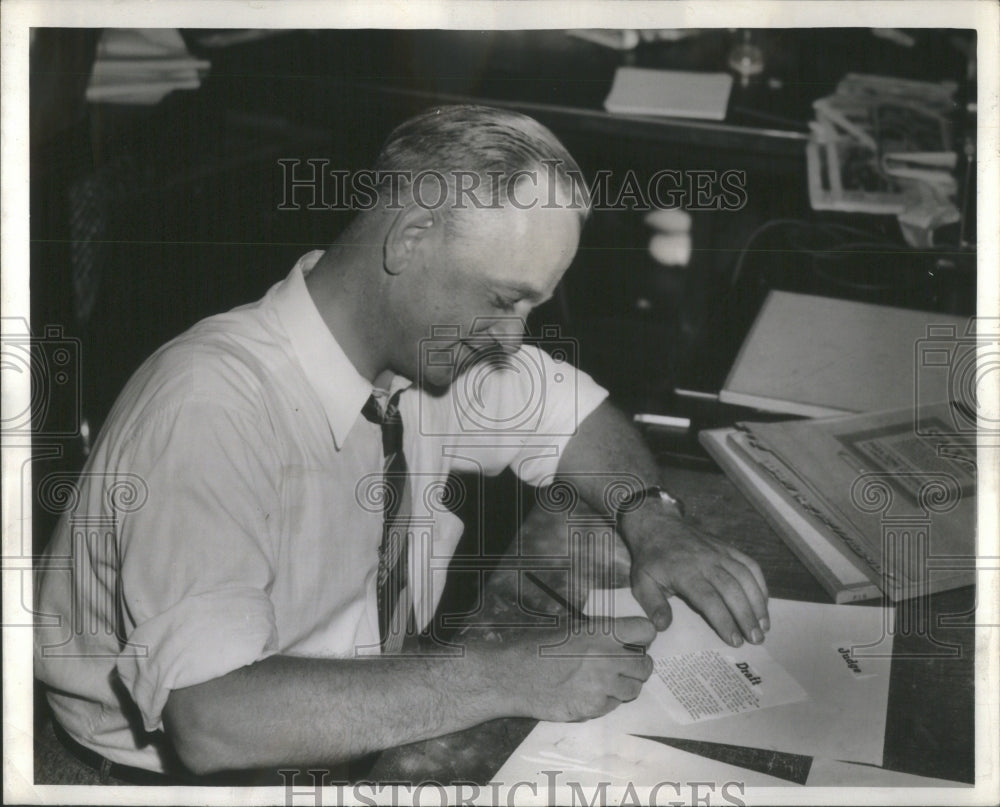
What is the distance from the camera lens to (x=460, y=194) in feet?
3.46

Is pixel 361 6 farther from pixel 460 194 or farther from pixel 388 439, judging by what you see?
pixel 388 439

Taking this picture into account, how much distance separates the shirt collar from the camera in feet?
3.41

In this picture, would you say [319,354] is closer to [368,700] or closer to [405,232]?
[405,232]

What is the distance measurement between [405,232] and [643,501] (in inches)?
17.2

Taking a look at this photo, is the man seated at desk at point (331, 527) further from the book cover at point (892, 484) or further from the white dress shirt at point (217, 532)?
the book cover at point (892, 484)

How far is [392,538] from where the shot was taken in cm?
114

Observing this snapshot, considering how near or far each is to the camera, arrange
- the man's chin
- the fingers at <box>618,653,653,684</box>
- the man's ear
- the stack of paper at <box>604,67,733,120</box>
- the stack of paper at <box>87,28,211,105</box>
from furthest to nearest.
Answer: the stack of paper at <box>604,67,733,120</box>, the stack of paper at <box>87,28,211,105</box>, the man's chin, the man's ear, the fingers at <box>618,653,653,684</box>

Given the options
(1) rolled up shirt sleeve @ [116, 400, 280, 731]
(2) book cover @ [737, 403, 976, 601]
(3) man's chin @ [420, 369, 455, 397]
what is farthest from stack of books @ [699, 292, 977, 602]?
(1) rolled up shirt sleeve @ [116, 400, 280, 731]

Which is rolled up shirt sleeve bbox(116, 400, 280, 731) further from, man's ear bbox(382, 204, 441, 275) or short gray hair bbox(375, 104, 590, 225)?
short gray hair bbox(375, 104, 590, 225)

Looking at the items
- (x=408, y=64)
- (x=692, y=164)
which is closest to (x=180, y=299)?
(x=408, y=64)

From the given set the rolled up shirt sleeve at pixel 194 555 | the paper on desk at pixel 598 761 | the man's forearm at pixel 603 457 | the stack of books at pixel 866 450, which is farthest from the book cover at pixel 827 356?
the rolled up shirt sleeve at pixel 194 555

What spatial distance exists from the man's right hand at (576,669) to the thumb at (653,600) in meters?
0.03

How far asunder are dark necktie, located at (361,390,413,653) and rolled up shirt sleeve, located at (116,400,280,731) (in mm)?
177

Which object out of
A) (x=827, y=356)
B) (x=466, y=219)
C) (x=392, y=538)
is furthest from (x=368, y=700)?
(x=827, y=356)
